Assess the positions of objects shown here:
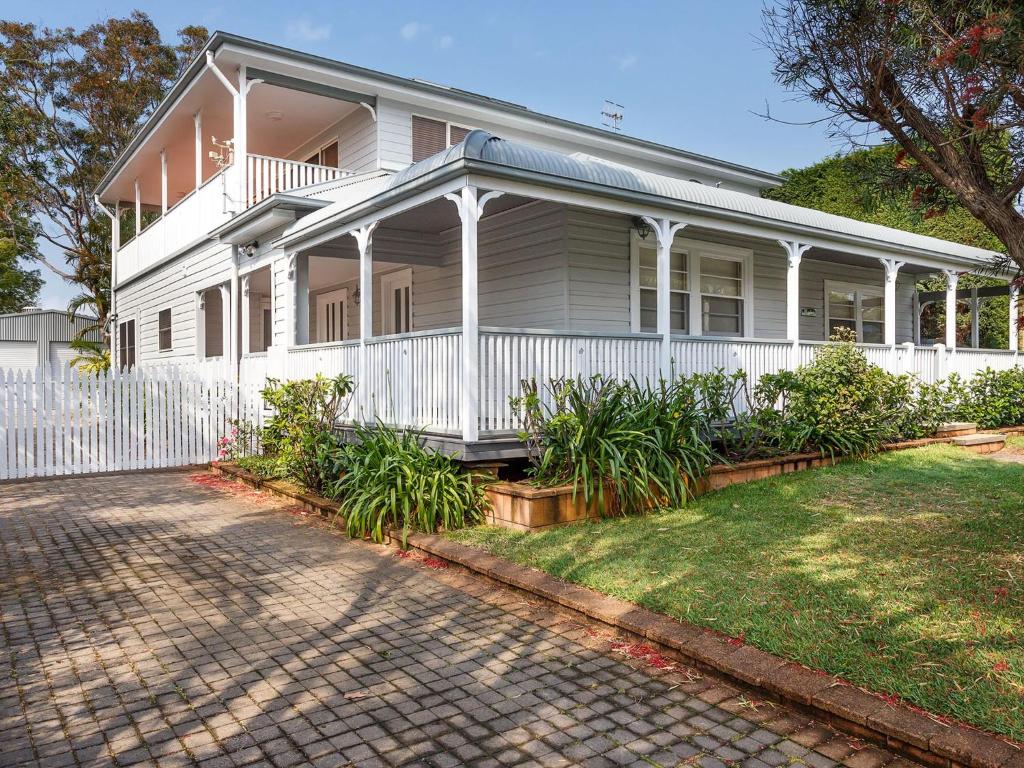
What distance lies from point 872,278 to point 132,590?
15041mm

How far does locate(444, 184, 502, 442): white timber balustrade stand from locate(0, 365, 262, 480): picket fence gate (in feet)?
19.2

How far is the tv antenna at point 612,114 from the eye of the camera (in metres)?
23.0

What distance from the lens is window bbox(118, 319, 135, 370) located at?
21.3 meters

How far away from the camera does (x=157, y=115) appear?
15852 mm

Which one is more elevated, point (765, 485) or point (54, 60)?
point (54, 60)

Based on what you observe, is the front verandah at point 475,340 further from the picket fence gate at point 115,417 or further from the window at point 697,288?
the picket fence gate at point 115,417

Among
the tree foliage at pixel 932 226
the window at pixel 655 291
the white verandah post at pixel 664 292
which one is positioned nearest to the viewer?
the white verandah post at pixel 664 292

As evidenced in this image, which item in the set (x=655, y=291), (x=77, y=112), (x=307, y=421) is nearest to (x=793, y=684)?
(x=307, y=421)

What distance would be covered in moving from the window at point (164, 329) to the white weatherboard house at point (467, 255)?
0.11m

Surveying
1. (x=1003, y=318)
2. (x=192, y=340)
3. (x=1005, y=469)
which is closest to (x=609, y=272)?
(x=1005, y=469)

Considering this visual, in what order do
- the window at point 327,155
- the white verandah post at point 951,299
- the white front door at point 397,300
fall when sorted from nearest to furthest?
the white verandah post at point 951,299
the white front door at point 397,300
the window at point 327,155

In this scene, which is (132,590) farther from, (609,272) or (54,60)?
(54,60)

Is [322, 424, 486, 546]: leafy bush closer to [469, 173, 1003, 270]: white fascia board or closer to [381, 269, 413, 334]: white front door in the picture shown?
[469, 173, 1003, 270]: white fascia board

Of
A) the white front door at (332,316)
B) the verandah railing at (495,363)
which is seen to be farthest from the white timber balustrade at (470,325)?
the white front door at (332,316)
